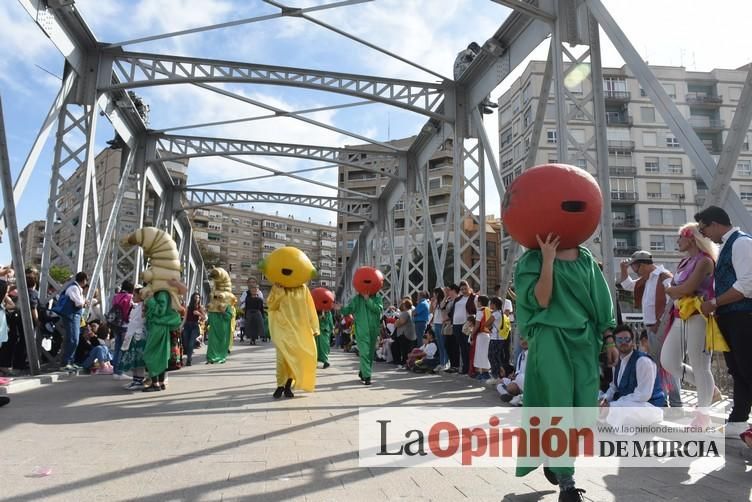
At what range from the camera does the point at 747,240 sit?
12.9 ft

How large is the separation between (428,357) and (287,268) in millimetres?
4742

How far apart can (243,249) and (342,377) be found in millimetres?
85427

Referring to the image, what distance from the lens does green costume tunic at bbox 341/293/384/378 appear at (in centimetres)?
844

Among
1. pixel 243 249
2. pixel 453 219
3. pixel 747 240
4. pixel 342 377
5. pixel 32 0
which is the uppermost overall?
pixel 243 249

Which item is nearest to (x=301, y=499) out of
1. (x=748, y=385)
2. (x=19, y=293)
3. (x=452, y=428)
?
(x=452, y=428)

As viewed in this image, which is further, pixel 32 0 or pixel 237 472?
pixel 32 0

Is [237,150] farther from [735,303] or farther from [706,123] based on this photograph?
[706,123]

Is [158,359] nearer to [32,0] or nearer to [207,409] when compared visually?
[207,409]

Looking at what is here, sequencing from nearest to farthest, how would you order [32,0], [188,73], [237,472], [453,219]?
[237,472] → [32,0] → [188,73] → [453,219]

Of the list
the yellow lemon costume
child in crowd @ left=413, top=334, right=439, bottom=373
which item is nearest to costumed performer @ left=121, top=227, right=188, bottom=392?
the yellow lemon costume

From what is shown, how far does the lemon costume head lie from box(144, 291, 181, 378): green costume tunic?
1.49 metres

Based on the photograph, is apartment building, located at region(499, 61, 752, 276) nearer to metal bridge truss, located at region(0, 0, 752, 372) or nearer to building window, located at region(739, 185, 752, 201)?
building window, located at region(739, 185, 752, 201)

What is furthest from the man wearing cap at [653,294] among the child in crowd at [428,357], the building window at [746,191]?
the building window at [746,191]

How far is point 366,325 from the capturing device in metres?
8.68
